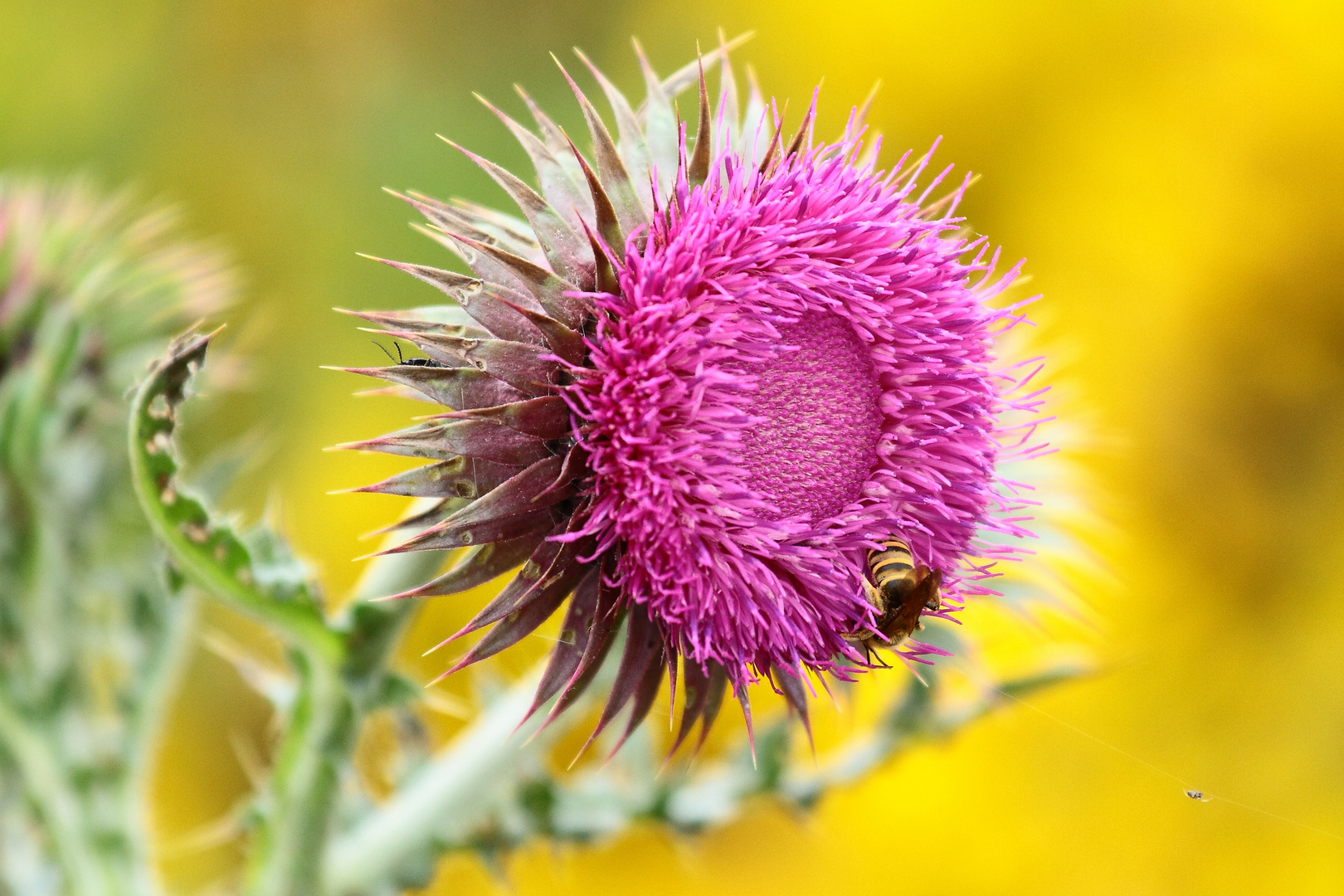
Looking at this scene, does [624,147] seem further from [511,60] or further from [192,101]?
[192,101]

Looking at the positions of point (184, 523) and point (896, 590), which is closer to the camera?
point (896, 590)

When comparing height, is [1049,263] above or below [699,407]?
above

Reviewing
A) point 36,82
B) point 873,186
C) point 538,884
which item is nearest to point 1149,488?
point 538,884

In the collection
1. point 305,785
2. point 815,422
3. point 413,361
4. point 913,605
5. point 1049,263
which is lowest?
point 305,785

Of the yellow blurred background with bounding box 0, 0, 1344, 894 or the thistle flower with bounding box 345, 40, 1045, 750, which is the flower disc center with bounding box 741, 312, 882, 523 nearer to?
the thistle flower with bounding box 345, 40, 1045, 750

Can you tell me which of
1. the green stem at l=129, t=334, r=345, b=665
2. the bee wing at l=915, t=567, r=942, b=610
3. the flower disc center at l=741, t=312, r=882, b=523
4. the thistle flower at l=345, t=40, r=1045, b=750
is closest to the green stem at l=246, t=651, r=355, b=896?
the green stem at l=129, t=334, r=345, b=665

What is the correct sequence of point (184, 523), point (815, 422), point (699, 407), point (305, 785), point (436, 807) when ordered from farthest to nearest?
1. point (436, 807)
2. point (305, 785)
3. point (184, 523)
4. point (815, 422)
5. point (699, 407)

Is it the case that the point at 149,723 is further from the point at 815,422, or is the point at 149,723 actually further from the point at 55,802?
the point at 815,422

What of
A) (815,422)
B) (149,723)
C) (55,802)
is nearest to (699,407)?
(815,422)
